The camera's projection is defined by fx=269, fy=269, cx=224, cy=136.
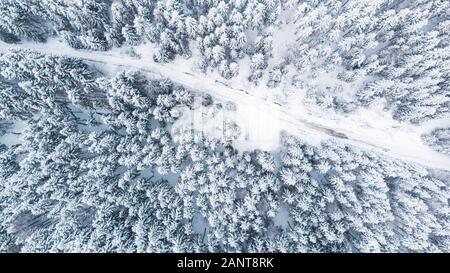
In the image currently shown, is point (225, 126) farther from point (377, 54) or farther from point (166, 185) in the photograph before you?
point (377, 54)

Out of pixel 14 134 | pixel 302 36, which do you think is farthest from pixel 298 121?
pixel 14 134

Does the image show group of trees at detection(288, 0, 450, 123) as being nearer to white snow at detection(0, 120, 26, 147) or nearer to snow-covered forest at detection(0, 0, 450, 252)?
snow-covered forest at detection(0, 0, 450, 252)

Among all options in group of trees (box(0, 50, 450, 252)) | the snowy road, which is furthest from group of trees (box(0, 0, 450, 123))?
group of trees (box(0, 50, 450, 252))

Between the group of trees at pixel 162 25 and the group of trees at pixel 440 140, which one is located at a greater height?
the group of trees at pixel 162 25

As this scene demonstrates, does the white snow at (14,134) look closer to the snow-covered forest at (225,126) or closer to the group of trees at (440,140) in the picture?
the snow-covered forest at (225,126)

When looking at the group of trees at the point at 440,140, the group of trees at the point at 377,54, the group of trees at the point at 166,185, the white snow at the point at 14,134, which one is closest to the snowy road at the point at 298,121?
the group of trees at the point at 440,140
